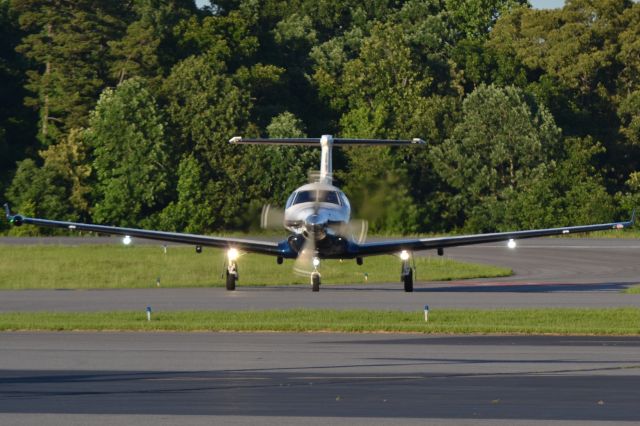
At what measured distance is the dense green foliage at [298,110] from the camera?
8188cm

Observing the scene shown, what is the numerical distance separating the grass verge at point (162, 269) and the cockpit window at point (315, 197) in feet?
22.8

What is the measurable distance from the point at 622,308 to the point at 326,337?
34.0 ft

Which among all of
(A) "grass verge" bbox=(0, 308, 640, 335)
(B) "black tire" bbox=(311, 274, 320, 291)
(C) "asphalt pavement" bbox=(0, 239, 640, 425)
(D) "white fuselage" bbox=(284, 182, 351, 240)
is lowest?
(C) "asphalt pavement" bbox=(0, 239, 640, 425)

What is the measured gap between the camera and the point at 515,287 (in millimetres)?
41500

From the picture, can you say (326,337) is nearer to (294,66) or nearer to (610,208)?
(610,208)

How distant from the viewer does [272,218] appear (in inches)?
1607

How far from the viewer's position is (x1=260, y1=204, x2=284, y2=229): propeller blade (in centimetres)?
4072

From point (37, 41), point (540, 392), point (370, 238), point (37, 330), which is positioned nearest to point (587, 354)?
point (540, 392)

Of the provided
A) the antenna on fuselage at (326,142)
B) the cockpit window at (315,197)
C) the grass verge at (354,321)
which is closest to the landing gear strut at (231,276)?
the cockpit window at (315,197)

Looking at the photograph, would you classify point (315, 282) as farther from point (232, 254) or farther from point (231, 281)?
point (232, 254)

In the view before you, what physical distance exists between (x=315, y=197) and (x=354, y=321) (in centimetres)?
912

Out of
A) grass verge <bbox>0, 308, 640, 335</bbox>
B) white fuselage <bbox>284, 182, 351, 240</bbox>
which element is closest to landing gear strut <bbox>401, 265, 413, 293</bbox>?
white fuselage <bbox>284, 182, 351, 240</bbox>

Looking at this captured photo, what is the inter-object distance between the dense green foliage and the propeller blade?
32073 mm

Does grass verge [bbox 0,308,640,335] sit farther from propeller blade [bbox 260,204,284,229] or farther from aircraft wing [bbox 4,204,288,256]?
propeller blade [bbox 260,204,284,229]
